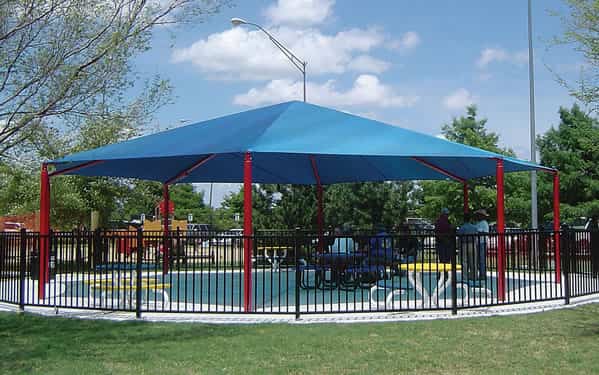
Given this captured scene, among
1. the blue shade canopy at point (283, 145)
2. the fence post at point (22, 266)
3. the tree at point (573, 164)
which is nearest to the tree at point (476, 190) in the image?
the tree at point (573, 164)

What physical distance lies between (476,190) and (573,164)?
417 centimetres

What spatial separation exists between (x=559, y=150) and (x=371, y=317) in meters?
21.6

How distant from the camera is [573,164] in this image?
2811 centimetres

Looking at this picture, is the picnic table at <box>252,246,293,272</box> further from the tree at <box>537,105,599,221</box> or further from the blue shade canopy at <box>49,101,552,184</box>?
the tree at <box>537,105,599,221</box>

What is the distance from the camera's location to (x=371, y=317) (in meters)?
10.4

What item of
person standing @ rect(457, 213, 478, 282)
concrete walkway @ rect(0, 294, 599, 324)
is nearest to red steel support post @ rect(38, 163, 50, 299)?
concrete walkway @ rect(0, 294, 599, 324)

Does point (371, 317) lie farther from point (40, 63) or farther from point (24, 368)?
point (40, 63)

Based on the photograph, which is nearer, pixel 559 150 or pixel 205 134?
pixel 205 134

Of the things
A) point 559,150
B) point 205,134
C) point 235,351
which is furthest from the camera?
point 559,150

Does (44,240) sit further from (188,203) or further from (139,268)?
(188,203)

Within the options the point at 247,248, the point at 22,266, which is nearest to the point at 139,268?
the point at 247,248

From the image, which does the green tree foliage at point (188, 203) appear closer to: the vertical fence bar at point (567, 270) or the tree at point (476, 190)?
the tree at point (476, 190)

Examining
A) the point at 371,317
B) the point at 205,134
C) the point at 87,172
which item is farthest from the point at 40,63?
the point at 371,317

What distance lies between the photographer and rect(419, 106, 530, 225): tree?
91.6 feet
